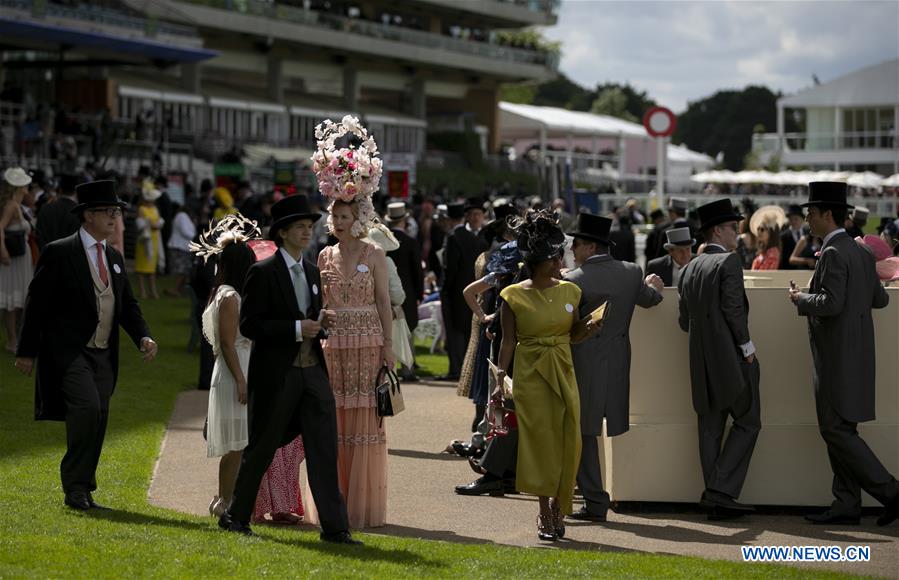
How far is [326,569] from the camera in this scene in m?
7.26

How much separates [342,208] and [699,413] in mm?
2676

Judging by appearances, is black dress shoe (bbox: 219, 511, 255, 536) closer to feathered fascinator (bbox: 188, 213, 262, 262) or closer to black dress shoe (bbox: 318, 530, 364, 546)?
black dress shoe (bbox: 318, 530, 364, 546)

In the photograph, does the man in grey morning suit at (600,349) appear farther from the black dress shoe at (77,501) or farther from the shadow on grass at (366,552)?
the black dress shoe at (77,501)

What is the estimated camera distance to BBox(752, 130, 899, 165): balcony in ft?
291

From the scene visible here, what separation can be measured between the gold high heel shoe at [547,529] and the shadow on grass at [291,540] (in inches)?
39.0

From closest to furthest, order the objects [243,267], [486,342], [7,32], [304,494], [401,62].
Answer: [243,267] → [304,494] → [486,342] → [7,32] → [401,62]

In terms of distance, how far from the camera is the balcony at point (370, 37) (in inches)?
2161

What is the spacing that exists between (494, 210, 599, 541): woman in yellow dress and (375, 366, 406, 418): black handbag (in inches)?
27.8

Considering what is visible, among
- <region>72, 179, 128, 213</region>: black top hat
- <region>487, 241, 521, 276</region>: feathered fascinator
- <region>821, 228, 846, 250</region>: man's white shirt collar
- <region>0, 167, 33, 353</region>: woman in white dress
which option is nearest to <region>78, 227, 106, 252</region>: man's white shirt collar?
<region>72, 179, 128, 213</region>: black top hat

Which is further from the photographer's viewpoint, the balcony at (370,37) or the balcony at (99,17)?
the balcony at (370,37)

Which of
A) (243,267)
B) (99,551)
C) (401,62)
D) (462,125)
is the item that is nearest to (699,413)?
(243,267)

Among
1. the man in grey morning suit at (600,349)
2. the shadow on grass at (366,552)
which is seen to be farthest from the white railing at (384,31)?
the shadow on grass at (366,552)

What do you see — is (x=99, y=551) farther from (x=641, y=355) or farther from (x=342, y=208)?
(x=641, y=355)

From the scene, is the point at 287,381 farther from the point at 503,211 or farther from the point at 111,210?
the point at 503,211
